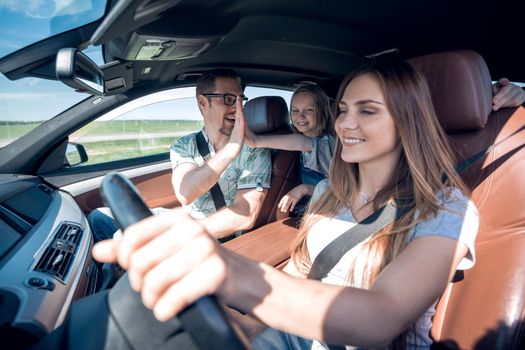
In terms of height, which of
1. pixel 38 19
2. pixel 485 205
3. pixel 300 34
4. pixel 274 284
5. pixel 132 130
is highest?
pixel 38 19

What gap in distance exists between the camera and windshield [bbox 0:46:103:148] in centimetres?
189

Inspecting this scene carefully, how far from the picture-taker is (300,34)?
7.50 feet

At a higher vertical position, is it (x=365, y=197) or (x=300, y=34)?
(x=300, y=34)

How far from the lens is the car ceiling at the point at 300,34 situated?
1686 millimetres

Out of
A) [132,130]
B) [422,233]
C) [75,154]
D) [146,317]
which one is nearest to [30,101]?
[75,154]

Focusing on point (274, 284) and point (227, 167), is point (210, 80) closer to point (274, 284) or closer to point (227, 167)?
point (227, 167)

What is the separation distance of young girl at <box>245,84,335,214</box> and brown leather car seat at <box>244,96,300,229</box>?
0.09 meters

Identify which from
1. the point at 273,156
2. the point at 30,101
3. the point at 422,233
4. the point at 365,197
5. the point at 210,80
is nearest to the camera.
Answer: the point at 422,233

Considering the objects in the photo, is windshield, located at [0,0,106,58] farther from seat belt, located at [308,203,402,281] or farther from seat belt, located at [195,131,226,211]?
seat belt, located at [308,203,402,281]

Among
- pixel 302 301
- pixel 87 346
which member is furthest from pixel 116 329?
pixel 302 301

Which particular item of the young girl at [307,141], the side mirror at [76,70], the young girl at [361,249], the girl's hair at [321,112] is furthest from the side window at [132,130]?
the young girl at [361,249]

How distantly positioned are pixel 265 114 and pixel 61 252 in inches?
67.9

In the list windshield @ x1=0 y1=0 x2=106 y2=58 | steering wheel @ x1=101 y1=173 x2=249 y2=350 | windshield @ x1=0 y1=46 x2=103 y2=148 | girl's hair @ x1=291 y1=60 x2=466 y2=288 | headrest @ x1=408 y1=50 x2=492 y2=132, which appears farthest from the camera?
windshield @ x1=0 y1=46 x2=103 y2=148

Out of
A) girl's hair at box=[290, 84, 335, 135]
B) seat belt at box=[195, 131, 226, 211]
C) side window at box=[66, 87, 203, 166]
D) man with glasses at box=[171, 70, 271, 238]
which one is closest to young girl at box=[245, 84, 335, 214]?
girl's hair at box=[290, 84, 335, 135]
